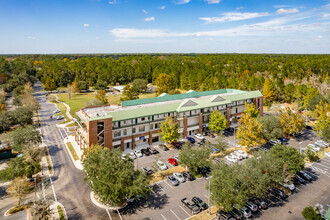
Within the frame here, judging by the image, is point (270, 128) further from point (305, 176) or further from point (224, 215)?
point (224, 215)

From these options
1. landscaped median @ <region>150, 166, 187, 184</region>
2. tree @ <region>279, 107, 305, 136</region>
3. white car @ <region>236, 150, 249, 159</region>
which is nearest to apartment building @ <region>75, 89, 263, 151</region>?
landscaped median @ <region>150, 166, 187, 184</region>

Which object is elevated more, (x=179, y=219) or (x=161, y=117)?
(x=161, y=117)

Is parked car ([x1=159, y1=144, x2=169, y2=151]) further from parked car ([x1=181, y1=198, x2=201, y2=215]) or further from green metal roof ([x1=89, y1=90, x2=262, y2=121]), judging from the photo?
parked car ([x1=181, y1=198, x2=201, y2=215])

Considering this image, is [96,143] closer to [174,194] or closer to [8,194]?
[8,194]

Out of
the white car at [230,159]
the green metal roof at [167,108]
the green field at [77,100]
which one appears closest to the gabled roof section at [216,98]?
the green metal roof at [167,108]

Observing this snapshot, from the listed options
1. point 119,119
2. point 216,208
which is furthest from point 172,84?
point 216,208

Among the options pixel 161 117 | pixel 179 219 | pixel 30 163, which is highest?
pixel 161 117
